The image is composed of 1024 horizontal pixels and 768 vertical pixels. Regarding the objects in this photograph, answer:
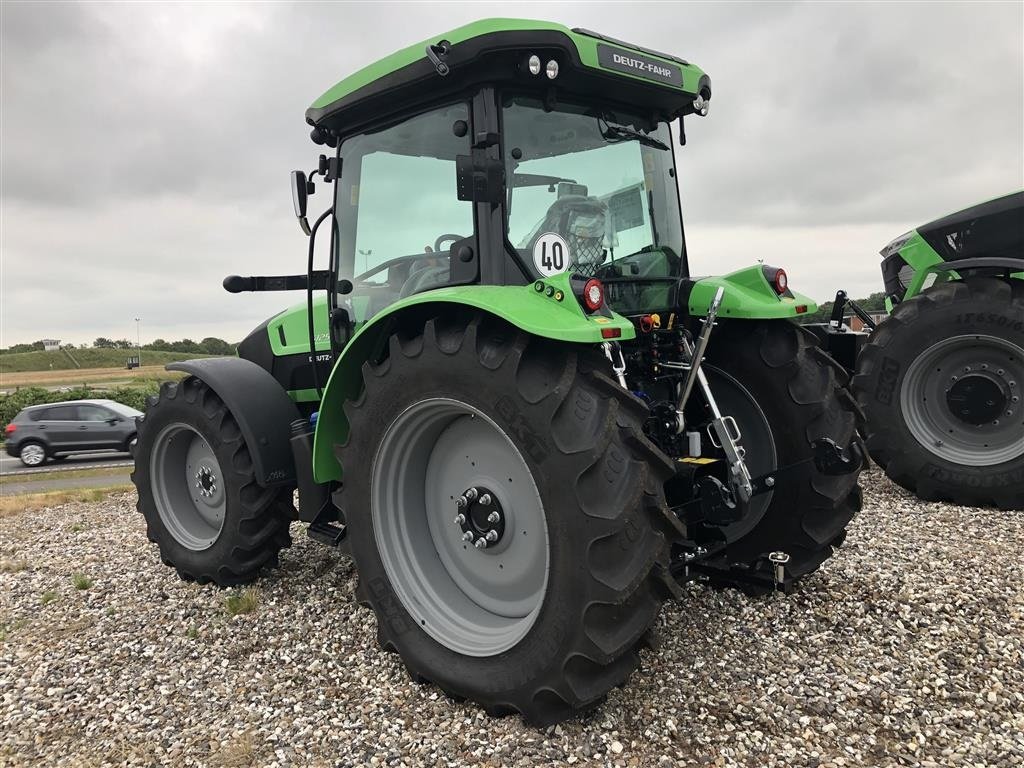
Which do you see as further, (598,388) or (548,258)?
(548,258)

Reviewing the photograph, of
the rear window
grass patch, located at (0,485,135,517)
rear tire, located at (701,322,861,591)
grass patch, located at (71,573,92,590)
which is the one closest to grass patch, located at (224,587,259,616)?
grass patch, located at (71,573,92,590)

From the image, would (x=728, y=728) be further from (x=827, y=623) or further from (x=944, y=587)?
(x=944, y=587)

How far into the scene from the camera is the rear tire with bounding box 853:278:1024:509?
224 inches

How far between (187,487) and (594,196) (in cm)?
352

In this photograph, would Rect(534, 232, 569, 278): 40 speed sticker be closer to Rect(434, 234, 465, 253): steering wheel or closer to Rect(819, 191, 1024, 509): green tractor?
Rect(434, 234, 465, 253): steering wheel

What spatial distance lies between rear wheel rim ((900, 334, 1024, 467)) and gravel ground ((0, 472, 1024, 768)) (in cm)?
143

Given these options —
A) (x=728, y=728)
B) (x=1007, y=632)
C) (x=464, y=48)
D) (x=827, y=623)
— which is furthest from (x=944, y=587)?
(x=464, y=48)

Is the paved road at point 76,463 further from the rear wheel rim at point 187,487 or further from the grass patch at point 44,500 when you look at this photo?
the rear wheel rim at point 187,487

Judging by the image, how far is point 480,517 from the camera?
3.21 m

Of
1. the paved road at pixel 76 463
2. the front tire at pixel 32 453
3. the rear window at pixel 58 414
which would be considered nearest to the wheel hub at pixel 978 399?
the paved road at pixel 76 463

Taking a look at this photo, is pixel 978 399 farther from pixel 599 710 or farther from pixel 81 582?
pixel 81 582

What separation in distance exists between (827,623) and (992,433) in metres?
3.39

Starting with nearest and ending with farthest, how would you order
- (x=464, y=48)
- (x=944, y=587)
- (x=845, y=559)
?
(x=464, y=48) < (x=944, y=587) < (x=845, y=559)

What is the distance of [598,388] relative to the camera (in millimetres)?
2680
